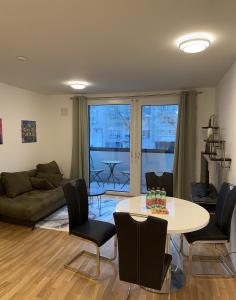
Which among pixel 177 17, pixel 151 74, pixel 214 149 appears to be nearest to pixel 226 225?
pixel 214 149

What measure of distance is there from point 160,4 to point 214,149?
271cm

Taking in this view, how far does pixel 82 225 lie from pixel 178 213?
3.61ft

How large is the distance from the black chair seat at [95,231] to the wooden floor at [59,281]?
43 cm

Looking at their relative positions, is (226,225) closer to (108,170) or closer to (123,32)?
(123,32)

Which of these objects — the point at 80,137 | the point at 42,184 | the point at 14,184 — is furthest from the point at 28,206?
the point at 80,137

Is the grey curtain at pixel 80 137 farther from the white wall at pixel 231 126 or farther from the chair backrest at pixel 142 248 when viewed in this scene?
the chair backrest at pixel 142 248

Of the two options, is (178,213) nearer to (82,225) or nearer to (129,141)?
(82,225)

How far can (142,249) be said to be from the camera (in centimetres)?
175

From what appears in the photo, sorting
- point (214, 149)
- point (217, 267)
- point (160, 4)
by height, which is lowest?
point (217, 267)

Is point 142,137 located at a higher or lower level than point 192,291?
higher

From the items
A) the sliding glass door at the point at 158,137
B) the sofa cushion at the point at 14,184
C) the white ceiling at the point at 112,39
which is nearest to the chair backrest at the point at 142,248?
the white ceiling at the point at 112,39

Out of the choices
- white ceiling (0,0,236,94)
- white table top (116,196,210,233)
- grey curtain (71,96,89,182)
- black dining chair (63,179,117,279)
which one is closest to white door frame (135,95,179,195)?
white ceiling (0,0,236,94)

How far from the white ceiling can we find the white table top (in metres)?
1.72

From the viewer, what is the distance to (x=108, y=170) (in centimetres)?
558
